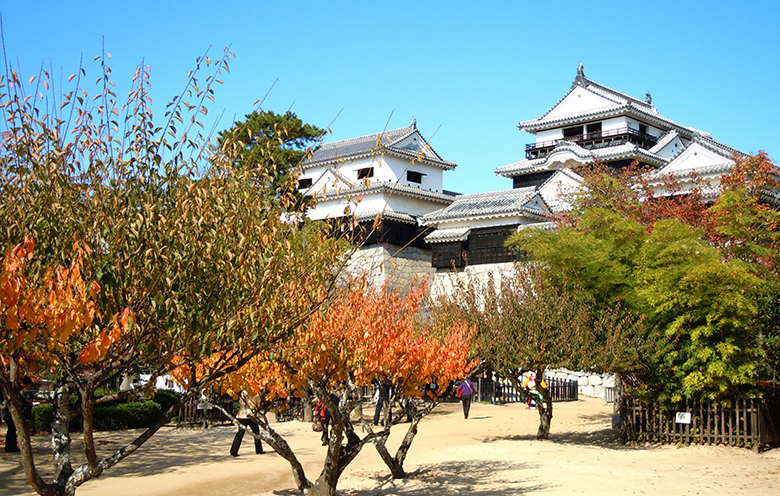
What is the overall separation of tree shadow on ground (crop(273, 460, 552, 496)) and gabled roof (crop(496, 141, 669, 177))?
77.1 feet

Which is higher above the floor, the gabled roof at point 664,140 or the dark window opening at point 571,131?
the dark window opening at point 571,131

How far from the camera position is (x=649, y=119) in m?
39.9

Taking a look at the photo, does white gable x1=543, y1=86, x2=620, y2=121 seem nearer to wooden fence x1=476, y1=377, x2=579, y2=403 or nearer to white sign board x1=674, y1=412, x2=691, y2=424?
wooden fence x1=476, y1=377, x2=579, y2=403

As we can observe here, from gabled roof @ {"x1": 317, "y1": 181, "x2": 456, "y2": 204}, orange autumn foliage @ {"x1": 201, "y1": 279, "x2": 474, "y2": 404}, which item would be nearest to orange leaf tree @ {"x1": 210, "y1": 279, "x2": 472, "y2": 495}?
orange autumn foliage @ {"x1": 201, "y1": 279, "x2": 474, "y2": 404}

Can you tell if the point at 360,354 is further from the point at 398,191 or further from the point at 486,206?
the point at 398,191

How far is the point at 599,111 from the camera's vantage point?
39375mm

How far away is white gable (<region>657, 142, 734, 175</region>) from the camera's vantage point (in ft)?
97.9

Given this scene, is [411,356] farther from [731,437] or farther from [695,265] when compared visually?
[731,437]

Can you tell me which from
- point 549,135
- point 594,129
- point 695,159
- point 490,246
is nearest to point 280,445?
point 490,246

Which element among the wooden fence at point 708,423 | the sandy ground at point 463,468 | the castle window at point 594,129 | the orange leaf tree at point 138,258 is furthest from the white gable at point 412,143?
the orange leaf tree at point 138,258

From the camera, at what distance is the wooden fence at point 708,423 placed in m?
15.8

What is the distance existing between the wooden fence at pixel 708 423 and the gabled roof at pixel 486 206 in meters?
14.5

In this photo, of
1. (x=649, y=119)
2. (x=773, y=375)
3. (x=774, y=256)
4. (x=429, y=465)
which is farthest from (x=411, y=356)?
(x=649, y=119)

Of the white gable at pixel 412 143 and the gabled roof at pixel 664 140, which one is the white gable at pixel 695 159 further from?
the white gable at pixel 412 143
